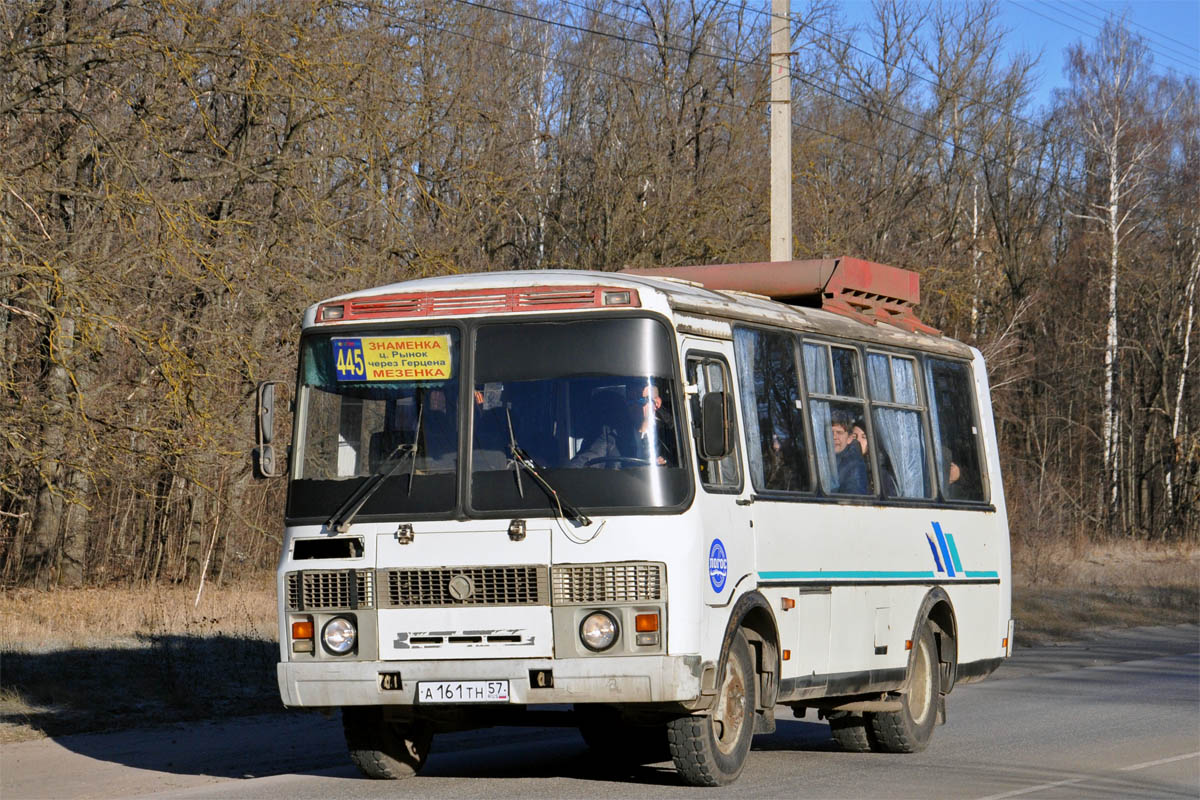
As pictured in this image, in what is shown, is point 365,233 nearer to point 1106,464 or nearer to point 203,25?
point 203,25

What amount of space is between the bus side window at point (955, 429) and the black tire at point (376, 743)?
4.79 m

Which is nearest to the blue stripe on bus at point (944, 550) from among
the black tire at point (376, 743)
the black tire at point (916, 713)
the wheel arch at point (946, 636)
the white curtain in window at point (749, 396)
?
the wheel arch at point (946, 636)

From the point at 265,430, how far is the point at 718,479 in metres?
2.63

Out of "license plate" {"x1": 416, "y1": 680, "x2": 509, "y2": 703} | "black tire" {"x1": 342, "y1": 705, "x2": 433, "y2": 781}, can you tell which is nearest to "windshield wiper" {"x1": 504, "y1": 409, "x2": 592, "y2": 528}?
"license plate" {"x1": 416, "y1": 680, "x2": 509, "y2": 703}

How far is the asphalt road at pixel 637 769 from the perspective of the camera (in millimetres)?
9336

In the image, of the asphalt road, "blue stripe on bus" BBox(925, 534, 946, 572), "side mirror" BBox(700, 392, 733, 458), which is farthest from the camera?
"blue stripe on bus" BBox(925, 534, 946, 572)

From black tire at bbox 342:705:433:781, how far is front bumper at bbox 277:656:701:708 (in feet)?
2.04

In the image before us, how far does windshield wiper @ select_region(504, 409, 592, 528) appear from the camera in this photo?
28.4 feet

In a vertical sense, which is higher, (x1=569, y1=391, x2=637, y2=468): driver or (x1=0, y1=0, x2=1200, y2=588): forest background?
(x1=0, y1=0, x2=1200, y2=588): forest background

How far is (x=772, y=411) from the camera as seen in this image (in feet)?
33.4

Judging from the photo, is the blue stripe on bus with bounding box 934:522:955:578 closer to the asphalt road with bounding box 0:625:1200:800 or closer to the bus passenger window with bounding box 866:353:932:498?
the bus passenger window with bounding box 866:353:932:498

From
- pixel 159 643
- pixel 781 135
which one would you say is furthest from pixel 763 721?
pixel 781 135

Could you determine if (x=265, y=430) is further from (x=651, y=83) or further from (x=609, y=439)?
(x=651, y=83)

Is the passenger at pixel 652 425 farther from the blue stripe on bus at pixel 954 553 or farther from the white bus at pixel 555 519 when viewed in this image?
the blue stripe on bus at pixel 954 553
